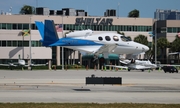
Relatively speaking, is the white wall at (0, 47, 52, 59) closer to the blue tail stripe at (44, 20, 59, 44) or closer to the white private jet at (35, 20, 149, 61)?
the white private jet at (35, 20, 149, 61)

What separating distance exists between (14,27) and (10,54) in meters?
5.99

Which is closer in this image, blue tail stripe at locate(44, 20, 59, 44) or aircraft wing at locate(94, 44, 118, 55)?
blue tail stripe at locate(44, 20, 59, 44)

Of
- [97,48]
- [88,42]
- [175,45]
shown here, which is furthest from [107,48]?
[175,45]

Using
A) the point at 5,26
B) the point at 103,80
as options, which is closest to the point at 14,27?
the point at 5,26

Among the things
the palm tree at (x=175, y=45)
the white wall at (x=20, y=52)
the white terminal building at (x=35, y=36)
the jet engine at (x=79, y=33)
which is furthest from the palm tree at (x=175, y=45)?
the jet engine at (x=79, y=33)

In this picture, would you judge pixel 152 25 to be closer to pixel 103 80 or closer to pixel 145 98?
pixel 103 80

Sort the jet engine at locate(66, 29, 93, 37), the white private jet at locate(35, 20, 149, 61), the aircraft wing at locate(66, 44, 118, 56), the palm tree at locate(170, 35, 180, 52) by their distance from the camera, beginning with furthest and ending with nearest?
the palm tree at locate(170, 35, 180, 52)
the jet engine at locate(66, 29, 93, 37)
the aircraft wing at locate(66, 44, 118, 56)
the white private jet at locate(35, 20, 149, 61)

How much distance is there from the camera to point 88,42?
65.2 metres

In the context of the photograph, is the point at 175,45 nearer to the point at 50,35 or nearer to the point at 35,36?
the point at 35,36

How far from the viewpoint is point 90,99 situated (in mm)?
24453

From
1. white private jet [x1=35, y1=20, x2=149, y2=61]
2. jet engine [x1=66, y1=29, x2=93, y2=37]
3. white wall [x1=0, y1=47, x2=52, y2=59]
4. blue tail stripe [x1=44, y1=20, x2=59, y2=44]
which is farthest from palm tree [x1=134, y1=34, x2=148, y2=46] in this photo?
blue tail stripe [x1=44, y1=20, x2=59, y2=44]

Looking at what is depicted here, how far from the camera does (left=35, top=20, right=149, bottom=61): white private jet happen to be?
6138cm

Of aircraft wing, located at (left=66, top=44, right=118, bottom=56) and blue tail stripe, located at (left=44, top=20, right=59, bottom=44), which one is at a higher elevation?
blue tail stripe, located at (left=44, top=20, right=59, bottom=44)

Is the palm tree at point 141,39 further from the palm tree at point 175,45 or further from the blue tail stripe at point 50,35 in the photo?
the blue tail stripe at point 50,35
